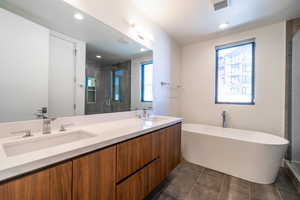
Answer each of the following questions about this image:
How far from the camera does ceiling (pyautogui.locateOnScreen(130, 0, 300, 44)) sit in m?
1.81

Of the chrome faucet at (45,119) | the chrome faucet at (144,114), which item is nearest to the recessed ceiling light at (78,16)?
the chrome faucet at (45,119)

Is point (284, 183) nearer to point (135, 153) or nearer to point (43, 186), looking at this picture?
point (135, 153)

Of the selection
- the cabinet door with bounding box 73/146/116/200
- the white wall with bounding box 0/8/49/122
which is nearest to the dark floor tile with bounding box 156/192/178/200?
the cabinet door with bounding box 73/146/116/200

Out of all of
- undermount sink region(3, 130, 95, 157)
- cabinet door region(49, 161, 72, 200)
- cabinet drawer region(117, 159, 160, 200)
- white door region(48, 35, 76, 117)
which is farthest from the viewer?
white door region(48, 35, 76, 117)

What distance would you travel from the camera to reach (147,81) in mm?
2246

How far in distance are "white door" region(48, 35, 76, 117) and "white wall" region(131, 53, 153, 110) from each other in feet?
2.82

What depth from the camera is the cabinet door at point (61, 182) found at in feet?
2.18

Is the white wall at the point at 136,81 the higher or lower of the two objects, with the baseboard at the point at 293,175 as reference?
higher

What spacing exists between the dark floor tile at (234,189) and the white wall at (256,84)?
1.12m

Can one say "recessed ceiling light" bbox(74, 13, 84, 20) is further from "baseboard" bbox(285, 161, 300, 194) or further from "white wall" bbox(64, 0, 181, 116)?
"baseboard" bbox(285, 161, 300, 194)

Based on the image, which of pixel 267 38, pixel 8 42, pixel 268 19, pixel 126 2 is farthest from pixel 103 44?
pixel 267 38

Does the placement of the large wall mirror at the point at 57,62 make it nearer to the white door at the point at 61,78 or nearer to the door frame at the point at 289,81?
the white door at the point at 61,78

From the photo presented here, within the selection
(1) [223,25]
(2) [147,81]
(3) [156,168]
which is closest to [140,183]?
(3) [156,168]

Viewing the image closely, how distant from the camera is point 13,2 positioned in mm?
975
